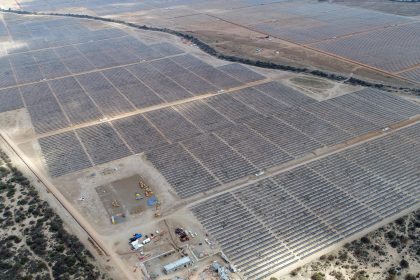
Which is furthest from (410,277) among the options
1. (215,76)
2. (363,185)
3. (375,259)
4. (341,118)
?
(215,76)

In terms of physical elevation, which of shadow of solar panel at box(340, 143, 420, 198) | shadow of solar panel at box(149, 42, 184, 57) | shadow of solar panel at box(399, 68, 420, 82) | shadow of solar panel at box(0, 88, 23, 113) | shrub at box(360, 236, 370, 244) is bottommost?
shrub at box(360, 236, 370, 244)

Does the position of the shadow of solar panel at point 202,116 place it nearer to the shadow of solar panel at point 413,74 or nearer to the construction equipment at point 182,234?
the construction equipment at point 182,234

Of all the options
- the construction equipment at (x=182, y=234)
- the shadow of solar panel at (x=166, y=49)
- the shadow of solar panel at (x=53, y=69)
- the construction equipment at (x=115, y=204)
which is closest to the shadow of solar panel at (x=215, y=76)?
the shadow of solar panel at (x=166, y=49)

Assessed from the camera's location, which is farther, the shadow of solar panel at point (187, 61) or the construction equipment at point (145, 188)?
the shadow of solar panel at point (187, 61)

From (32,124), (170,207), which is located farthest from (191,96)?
(170,207)

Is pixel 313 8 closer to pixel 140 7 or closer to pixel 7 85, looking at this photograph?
pixel 140 7

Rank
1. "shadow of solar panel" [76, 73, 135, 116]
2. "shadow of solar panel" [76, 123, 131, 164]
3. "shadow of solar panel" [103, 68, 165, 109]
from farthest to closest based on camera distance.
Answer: "shadow of solar panel" [103, 68, 165, 109] → "shadow of solar panel" [76, 73, 135, 116] → "shadow of solar panel" [76, 123, 131, 164]

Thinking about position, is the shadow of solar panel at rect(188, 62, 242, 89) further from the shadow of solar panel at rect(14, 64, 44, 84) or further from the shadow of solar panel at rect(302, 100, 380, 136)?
the shadow of solar panel at rect(14, 64, 44, 84)

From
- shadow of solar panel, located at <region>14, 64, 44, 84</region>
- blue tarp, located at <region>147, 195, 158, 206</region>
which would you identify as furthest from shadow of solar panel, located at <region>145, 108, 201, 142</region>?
shadow of solar panel, located at <region>14, 64, 44, 84</region>
